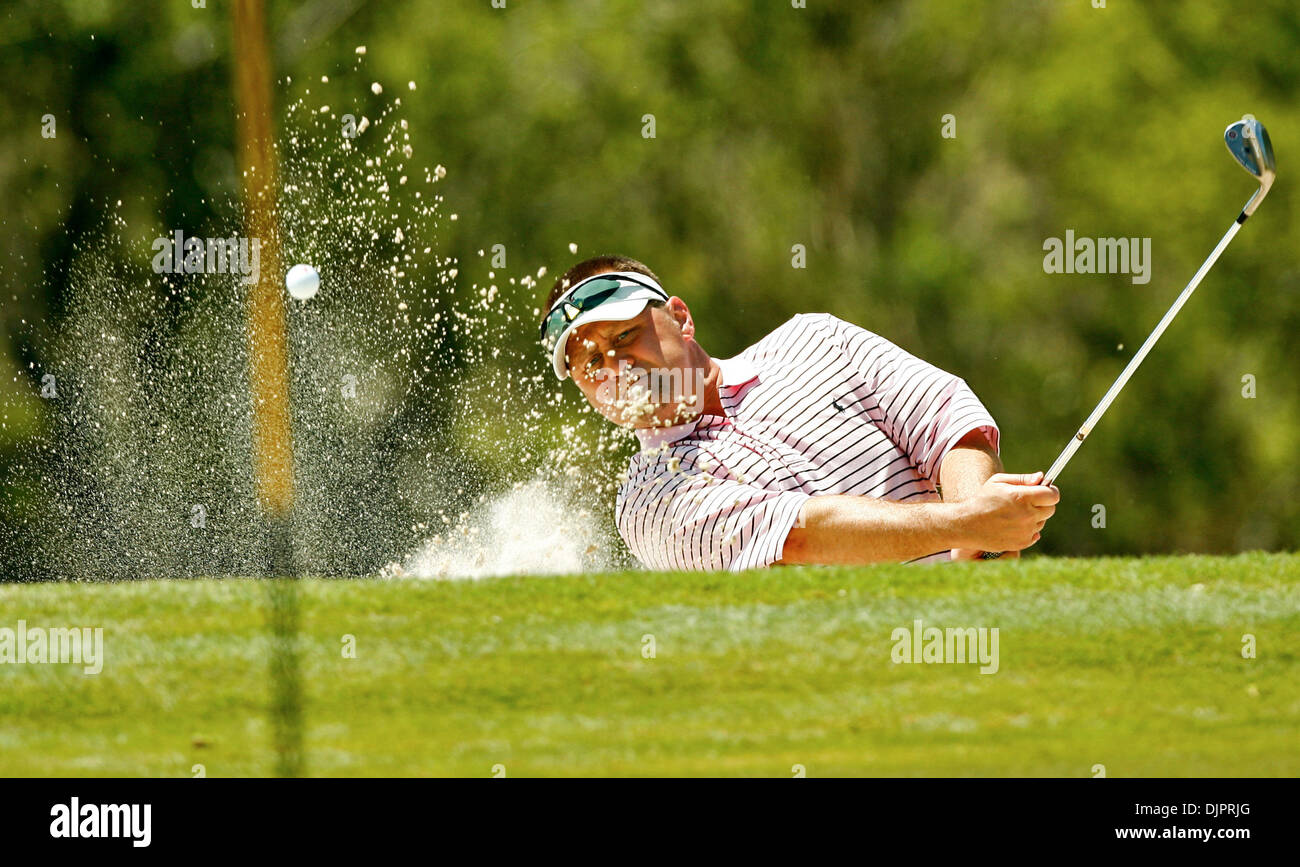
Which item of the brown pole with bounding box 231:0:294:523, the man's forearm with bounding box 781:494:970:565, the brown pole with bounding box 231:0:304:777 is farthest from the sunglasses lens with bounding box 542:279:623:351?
the brown pole with bounding box 231:0:294:523

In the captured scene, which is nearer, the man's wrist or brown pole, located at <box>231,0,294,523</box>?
the man's wrist

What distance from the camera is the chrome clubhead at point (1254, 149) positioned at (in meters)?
5.18

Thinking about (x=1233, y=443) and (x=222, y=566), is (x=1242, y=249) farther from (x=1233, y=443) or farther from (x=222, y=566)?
(x=222, y=566)

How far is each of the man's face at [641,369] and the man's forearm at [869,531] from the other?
519 millimetres

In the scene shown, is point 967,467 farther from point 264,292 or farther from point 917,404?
point 264,292

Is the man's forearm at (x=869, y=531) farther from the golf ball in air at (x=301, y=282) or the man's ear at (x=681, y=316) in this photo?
the golf ball in air at (x=301, y=282)

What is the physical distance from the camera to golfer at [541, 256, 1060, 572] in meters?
4.47

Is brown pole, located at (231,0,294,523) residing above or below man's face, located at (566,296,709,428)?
above

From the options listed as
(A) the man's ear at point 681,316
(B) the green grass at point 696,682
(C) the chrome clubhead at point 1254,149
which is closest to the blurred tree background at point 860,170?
(C) the chrome clubhead at point 1254,149

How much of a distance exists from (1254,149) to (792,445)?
171cm

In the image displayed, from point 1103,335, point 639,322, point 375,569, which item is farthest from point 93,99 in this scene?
point 639,322

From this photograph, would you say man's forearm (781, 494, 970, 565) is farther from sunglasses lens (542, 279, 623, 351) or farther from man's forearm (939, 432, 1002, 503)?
sunglasses lens (542, 279, 623, 351)

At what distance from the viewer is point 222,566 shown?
719 centimetres

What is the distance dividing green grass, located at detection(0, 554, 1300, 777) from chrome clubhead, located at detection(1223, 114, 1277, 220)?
1.57 metres
